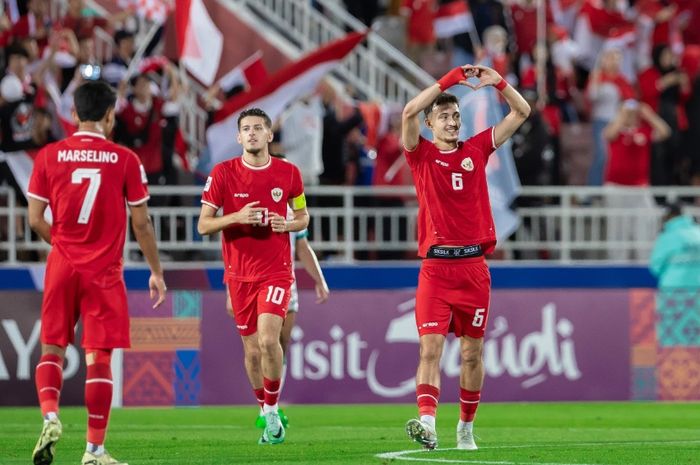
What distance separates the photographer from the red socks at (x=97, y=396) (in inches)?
383

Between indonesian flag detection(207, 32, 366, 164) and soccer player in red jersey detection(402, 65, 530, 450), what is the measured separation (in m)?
7.48

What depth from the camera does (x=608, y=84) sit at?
21438mm

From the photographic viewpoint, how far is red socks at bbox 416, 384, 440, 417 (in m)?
11.0

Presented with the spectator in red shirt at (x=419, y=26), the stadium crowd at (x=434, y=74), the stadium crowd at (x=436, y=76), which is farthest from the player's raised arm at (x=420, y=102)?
the spectator in red shirt at (x=419, y=26)

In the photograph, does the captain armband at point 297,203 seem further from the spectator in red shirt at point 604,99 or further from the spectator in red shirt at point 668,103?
the spectator in red shirt at point 668,103

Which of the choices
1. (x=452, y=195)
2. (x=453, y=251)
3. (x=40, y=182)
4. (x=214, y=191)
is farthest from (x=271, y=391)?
(x=40, y=182)

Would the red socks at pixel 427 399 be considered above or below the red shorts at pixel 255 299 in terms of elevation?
below

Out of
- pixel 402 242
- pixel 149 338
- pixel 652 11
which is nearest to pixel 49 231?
pixel 149 338

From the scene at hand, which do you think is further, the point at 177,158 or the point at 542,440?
the point at 177,158

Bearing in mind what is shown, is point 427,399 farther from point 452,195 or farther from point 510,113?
point 510,113

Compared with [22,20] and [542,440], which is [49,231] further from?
[22,20]

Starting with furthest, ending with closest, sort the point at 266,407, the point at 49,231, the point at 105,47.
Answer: the point at 105,47 → the point at 266,407 → the point at 49,231

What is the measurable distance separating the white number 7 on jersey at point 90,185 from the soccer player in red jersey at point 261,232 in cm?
221

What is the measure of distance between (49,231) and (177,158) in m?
10.2
